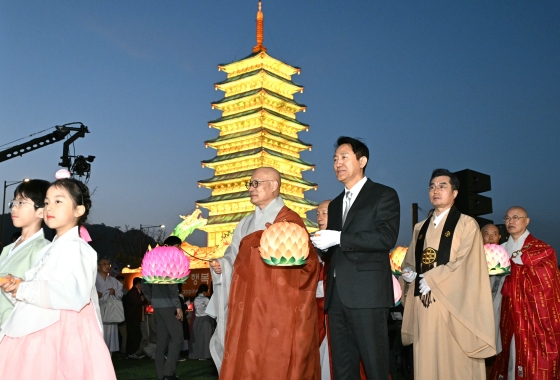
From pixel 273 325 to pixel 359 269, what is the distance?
843 millimetres

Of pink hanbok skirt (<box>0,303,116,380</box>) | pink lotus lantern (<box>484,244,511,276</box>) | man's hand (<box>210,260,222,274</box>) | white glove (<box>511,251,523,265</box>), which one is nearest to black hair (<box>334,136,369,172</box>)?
man's hand (<box>210,260,222,274</box>)

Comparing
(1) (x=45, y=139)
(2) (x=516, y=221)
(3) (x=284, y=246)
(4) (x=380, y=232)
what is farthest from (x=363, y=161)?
(1) (x=45, y=139)

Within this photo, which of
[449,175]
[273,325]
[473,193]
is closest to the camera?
[273,325]

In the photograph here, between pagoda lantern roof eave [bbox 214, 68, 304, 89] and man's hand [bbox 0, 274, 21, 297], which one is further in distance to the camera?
pagoda lantern roof eave [bbox 214, 68, 304, 89]

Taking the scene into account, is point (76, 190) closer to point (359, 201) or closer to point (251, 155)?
point (359, 201)

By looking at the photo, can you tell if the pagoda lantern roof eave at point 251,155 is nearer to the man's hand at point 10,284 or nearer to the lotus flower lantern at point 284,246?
the lotus flower lantern at point 284,246

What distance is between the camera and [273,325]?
4098 millimetres

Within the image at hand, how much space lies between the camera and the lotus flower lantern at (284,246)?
345 cm

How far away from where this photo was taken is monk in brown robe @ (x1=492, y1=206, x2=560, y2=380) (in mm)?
5734

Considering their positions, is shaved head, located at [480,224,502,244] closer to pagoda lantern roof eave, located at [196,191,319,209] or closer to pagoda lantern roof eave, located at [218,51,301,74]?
pagoda lantern roof eave, located at [196,191,319,209]

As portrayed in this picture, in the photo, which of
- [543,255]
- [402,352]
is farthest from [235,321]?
[402,352]

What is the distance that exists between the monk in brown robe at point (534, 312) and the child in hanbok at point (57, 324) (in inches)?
174

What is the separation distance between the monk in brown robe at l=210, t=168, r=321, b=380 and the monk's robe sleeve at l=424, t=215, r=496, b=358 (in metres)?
0.99

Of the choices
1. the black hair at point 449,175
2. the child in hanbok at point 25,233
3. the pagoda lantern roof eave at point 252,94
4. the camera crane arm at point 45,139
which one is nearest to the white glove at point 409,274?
the black hair at point 449,175
